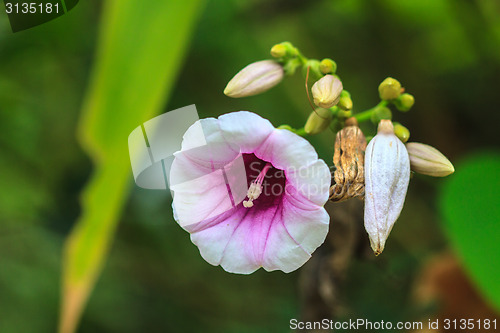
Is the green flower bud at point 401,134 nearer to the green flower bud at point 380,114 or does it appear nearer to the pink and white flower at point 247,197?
the green flower bud at point 380,114

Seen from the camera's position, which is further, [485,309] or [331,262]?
[485,309]

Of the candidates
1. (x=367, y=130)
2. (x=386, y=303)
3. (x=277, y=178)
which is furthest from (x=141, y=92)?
(x=386, y=303)

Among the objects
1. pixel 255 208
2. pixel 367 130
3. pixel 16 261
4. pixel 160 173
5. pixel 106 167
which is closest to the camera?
pixel 255 208

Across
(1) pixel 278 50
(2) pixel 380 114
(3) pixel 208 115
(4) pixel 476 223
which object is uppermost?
(1) pixel 278 50

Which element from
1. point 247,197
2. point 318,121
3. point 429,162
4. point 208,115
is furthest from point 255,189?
point 208,115

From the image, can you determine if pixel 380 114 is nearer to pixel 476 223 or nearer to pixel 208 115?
pixel 476 223

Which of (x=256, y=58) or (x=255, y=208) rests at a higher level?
(x=256, y=58)

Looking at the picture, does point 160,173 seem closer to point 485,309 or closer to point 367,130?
point 367,130
